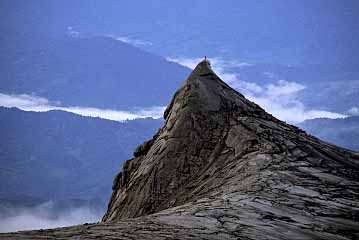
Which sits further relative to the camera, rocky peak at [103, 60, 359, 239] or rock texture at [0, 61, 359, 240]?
rocky peak at [103, 60, 359, 239]

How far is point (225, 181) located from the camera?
14344 mm

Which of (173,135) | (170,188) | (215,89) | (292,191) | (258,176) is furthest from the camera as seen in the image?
(215,89)

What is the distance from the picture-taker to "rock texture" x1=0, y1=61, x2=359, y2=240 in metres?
9.69

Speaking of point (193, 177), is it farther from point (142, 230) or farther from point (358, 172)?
point (142, 230)

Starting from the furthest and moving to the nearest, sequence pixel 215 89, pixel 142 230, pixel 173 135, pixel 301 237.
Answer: pixel 215 89 → pixel 173 135 → pixel 301 237 → pixel 142 230

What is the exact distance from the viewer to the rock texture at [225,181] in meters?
9.69

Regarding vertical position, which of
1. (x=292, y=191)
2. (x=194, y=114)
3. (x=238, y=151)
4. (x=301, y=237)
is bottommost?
(x=301, y=237)

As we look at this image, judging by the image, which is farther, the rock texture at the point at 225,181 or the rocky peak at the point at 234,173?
the rocky peak at the point at 234,173

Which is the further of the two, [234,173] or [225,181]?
[234,173]

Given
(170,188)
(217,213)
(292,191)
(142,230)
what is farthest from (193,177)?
(142,230)

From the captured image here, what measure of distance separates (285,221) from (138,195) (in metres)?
5.96

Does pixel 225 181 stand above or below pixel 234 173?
below

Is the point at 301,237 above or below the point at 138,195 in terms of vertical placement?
below

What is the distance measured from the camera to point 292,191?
12562 mm
